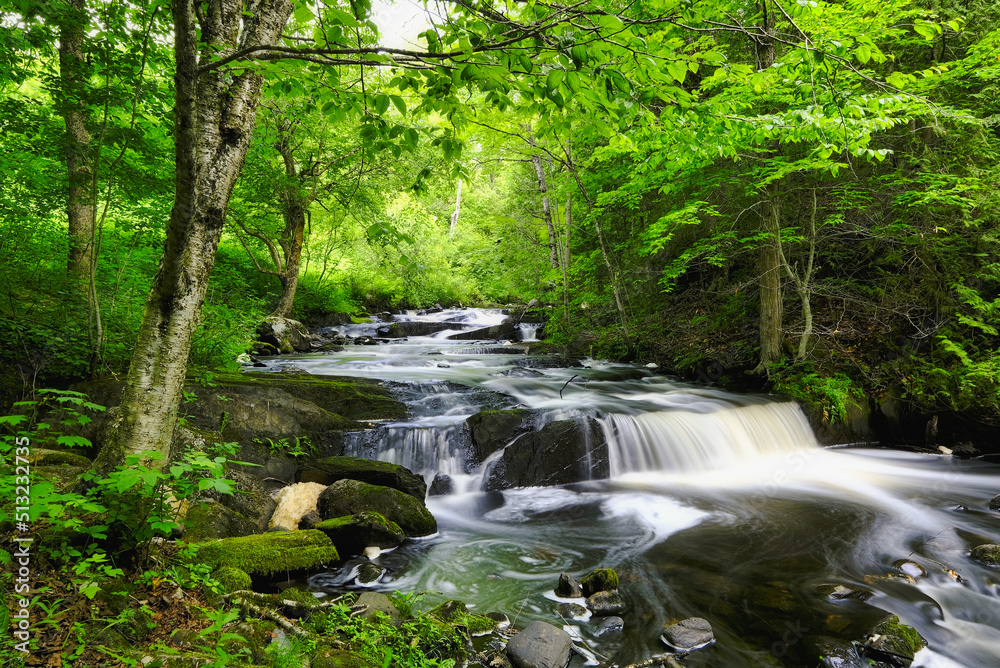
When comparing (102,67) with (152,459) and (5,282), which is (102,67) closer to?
(5,282)

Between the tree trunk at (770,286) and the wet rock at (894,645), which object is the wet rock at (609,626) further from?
the tree trunk at (770,286)

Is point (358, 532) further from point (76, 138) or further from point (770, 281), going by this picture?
point (770, 281)

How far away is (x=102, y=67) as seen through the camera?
16.6 ft

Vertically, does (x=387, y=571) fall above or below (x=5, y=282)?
below

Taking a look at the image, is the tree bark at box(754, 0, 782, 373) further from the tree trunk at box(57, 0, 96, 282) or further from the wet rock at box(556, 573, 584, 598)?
the tree trunk at box(57, 0, 96, 282)

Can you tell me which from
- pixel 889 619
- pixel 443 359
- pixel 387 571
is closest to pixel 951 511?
pixel 889 619

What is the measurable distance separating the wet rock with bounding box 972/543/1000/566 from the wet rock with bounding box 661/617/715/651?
10.7 ft

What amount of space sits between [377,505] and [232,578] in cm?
192

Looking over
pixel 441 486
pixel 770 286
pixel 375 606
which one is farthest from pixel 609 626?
pixel 770 286

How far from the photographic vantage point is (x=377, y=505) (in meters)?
5.20

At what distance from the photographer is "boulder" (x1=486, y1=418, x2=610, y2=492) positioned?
271 inches

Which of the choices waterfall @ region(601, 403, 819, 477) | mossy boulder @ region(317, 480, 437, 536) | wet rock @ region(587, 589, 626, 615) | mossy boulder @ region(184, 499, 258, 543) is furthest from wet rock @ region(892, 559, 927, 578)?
mossy boulder @ region(184, 499, 258, 543)

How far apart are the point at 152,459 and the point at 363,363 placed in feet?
28.8

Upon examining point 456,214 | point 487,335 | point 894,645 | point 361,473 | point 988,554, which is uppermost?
point 456,214
